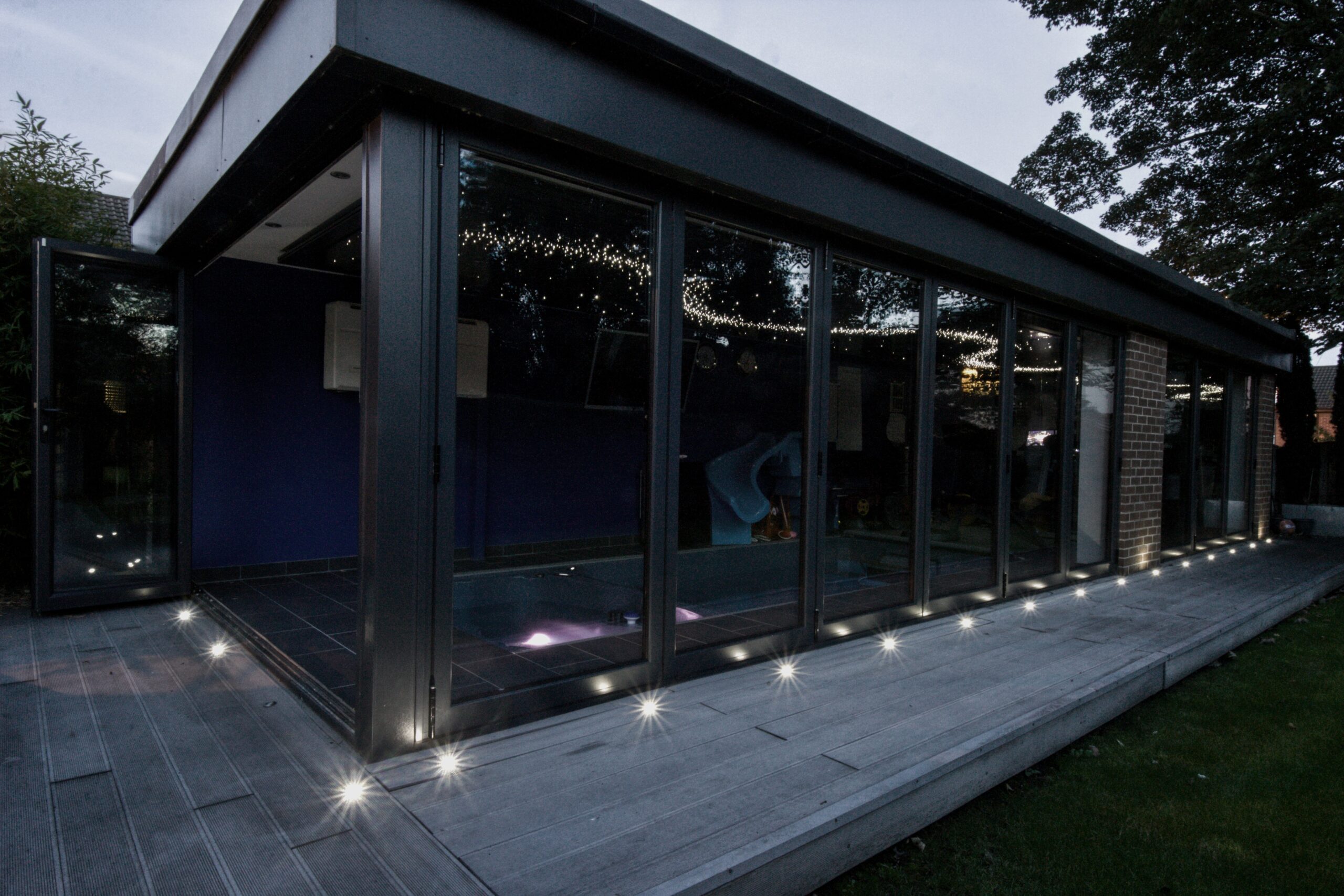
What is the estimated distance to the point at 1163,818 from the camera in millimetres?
2305

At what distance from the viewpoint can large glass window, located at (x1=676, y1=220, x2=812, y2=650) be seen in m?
3.22

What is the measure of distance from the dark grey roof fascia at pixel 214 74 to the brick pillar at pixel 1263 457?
9.92 meters

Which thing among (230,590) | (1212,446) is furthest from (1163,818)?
(1212,446)

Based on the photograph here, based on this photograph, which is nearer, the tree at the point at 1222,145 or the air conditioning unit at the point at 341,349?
the air conditioning unit at the point at 341,349

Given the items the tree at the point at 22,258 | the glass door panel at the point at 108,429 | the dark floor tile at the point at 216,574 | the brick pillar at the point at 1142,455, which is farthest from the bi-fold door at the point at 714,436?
the tree at the point at 22,258

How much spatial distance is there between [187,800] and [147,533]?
2911 mm

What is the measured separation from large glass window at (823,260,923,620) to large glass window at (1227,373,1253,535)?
18.9 feet

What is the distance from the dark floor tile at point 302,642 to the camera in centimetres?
327

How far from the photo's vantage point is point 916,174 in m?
3.56

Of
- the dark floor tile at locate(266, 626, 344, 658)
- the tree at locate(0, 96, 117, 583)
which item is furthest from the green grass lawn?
the tree at locate(0, 96, 117, 583)

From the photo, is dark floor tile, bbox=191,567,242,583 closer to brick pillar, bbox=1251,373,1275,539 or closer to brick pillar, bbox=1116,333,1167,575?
brick pillar, bbox=1116,333,1167,575

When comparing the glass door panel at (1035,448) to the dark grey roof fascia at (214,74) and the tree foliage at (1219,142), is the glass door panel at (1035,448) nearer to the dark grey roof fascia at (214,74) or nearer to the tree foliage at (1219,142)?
the dark grey roof fascia at (214,74)

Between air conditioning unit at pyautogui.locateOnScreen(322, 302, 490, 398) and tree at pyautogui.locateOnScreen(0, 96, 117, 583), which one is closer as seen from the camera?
tree at pyautogui.locateOnScreen(0, 96, 117, 583)

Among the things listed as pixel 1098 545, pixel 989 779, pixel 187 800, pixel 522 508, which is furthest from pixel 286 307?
pixel 1098 545
